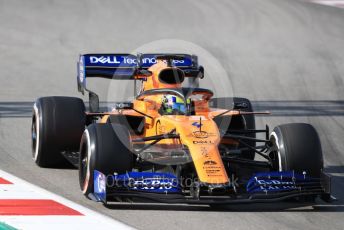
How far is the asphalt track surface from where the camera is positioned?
972 cm

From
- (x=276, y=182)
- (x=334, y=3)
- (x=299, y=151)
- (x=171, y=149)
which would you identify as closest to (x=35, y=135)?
(x=171, y=149)

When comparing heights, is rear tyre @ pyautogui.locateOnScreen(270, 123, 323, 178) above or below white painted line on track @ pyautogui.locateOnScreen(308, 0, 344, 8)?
below

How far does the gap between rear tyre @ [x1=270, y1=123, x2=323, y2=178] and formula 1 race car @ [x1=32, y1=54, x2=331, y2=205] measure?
1cm

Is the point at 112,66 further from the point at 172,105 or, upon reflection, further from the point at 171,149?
the point at 171,149

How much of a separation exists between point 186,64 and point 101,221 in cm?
532

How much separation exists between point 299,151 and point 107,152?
226cm

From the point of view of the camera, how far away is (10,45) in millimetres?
24234

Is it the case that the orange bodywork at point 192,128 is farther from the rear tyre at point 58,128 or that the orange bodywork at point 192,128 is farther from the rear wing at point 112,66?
the rear wing at point 112,66

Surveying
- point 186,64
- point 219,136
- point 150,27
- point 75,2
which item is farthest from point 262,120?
point 75,2

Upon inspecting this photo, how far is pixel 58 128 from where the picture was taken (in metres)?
11.9

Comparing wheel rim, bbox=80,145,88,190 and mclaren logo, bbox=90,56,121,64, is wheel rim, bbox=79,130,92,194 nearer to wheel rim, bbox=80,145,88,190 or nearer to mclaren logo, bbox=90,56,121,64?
wheel rim, bbox=80,145,88,190

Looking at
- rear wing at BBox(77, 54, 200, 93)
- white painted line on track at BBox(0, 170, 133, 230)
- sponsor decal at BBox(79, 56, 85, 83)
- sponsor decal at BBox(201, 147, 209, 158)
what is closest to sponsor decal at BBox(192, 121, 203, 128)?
sponsor decal at BBox(201, 147, 209, 158)

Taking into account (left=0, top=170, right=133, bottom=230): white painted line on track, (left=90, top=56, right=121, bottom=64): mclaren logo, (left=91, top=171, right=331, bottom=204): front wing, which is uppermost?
(left=90, top=56, right=121, bottom=64): mclaren logo

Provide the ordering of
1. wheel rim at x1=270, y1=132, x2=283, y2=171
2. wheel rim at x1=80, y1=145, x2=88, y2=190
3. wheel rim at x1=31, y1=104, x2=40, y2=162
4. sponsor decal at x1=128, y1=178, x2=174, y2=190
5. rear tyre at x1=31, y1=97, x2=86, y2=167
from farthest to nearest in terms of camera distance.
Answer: wheel rim at x1=31, y1=104, x2=40, y2=162
rear tyre at x1=31, y1=97, x2=86, y2=167
wheel rim at x1=270, y1=132, x2=283, y2=171
wheel rim at x1=80, y1=145, x2=88, y2=190
sponsor decal at x1=128, y1=178, x2=174, y2=190
